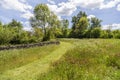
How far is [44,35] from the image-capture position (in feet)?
204

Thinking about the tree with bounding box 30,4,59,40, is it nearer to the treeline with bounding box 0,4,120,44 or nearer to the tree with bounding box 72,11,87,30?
the treeline with bounding box 0,4,120,44

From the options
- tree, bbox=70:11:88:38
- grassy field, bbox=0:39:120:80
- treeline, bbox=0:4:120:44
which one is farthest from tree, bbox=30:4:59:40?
grassy field, bbox=0:39:120:80

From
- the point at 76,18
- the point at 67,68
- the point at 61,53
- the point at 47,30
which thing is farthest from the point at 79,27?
the point at 67,68

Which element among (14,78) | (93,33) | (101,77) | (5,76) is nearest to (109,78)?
(101,77)

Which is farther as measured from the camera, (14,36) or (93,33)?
(93,33)

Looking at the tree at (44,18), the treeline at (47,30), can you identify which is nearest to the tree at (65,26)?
the treeline at (47,30)

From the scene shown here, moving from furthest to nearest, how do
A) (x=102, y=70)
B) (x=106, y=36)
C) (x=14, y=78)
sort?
(x=106, y=36)
(x=14, y=78)
(x=102, y=70)

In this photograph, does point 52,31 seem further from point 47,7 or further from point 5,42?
point 5,42

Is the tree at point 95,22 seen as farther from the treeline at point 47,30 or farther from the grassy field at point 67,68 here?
the grassy field at point 67,68

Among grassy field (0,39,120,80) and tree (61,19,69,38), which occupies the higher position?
tree (61,19,69,38)

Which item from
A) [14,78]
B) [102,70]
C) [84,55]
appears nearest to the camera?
[102,70]

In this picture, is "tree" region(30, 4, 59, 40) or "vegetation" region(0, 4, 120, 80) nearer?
"vegetation" region(0, 4, 120, 80)

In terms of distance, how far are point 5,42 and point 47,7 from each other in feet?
50.9

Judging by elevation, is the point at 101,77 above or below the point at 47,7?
below
